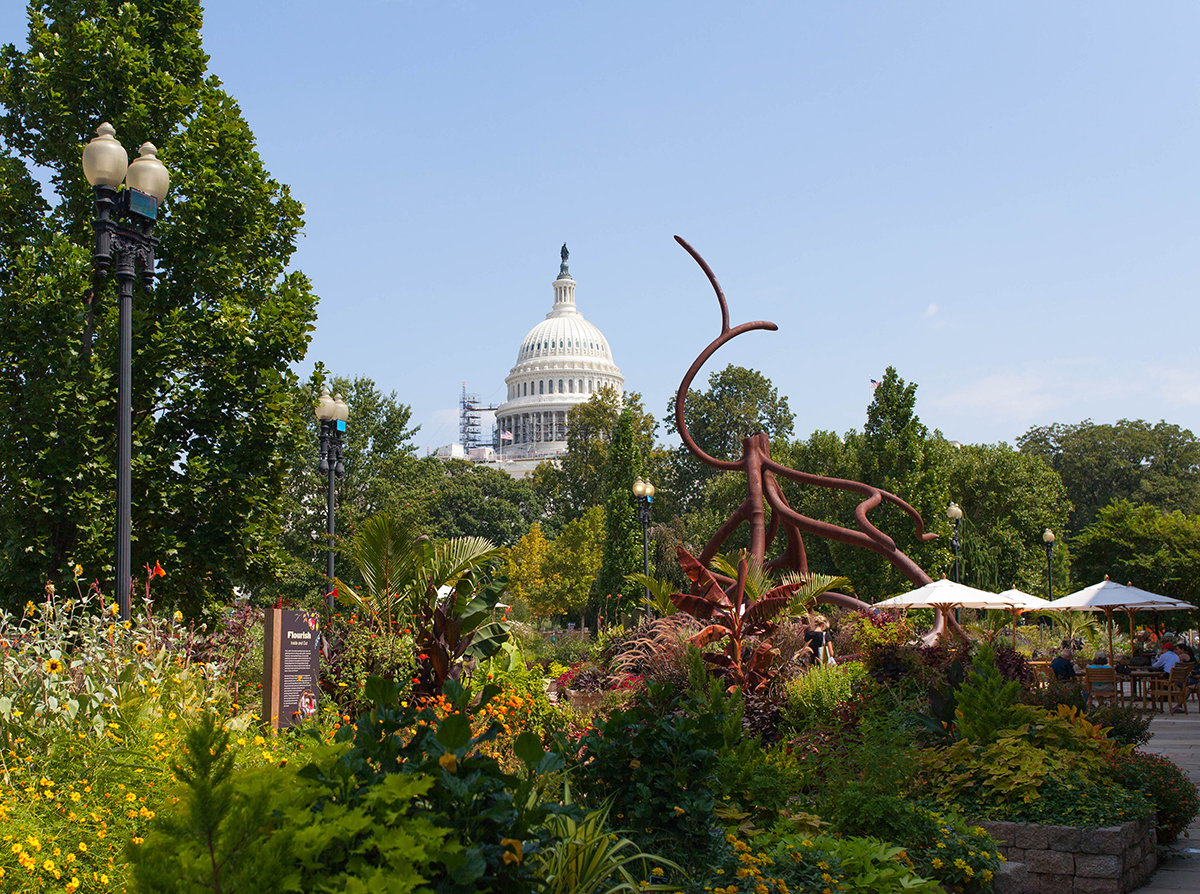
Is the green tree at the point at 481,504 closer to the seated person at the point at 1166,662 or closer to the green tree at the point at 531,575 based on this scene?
the green tree at the point at 531,575

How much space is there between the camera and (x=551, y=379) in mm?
118812

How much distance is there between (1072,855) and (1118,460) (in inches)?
2622

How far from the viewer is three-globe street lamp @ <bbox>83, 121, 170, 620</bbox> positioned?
781 cm

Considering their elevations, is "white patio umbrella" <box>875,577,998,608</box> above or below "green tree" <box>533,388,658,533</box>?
below

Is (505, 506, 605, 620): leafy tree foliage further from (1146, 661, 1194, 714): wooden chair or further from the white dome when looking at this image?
the white dome

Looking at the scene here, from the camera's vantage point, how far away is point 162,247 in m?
11.9

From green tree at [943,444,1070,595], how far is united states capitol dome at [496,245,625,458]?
75227 millimetres

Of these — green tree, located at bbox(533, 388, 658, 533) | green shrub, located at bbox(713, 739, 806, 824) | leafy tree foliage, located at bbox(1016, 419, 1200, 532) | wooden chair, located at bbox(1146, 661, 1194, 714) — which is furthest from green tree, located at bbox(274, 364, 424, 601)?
leafy tree foliage, located at bbox(1016, 419, 1200, 532)

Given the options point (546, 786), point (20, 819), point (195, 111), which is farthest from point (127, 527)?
point (195, 111)

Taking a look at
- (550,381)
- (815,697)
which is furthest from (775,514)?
(550,381)

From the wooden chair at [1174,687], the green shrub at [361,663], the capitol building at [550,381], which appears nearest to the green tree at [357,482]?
the green shrub at [361,663]

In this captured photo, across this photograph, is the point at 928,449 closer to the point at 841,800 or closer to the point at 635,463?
the point at 635,463

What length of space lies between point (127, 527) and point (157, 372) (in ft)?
12.6

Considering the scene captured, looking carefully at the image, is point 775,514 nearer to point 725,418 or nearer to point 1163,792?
point 1163,792
